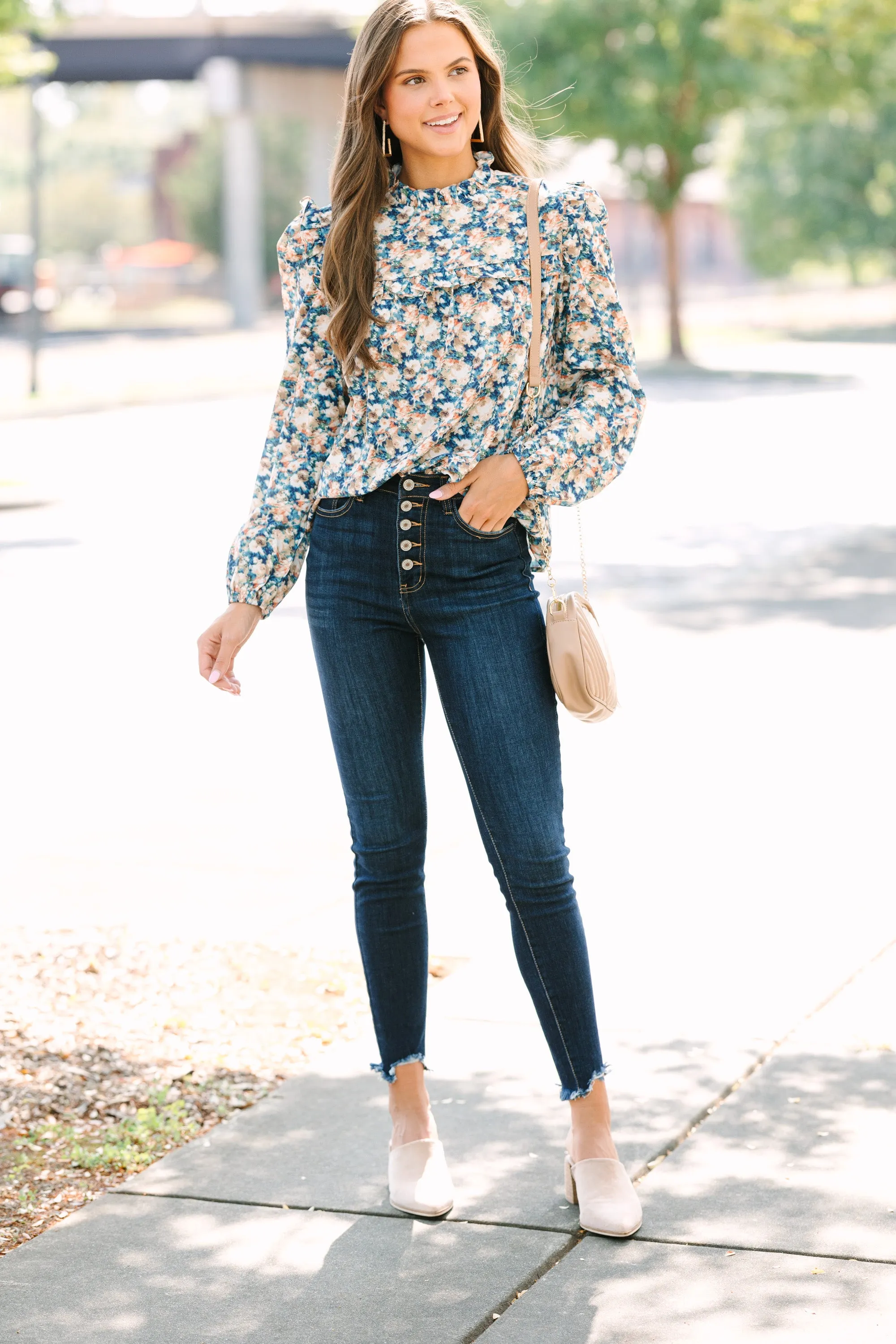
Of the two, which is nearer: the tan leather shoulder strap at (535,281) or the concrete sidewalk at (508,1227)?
the concrete sidewalk at (508,1227)

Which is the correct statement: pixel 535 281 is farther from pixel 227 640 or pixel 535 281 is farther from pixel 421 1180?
pixel 421 1180

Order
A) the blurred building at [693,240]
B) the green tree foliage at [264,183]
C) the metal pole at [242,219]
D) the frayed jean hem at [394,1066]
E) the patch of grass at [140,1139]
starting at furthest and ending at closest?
the blurred building at [693,240] < the green tree foliage at [264,183] < the metal pole at [242,219] < the patch of grass at [140,1139] < the frayed jean hem at [394,1066]

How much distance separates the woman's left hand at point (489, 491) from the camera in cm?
303

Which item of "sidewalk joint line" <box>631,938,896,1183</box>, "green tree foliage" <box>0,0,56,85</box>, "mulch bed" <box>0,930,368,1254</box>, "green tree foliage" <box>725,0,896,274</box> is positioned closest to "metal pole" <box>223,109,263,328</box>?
"green tree foliage" <box>725,0,896,274</box>

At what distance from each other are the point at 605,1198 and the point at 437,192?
5.41 ft

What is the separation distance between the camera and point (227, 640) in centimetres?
324

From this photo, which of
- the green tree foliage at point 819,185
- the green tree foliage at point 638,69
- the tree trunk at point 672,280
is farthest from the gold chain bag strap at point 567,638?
the green tree foliage at point 819,185

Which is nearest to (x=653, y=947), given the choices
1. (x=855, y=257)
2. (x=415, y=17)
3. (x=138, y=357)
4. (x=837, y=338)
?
(x=415, y=17)

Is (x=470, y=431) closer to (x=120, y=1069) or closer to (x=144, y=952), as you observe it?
(x=120, y=1069)

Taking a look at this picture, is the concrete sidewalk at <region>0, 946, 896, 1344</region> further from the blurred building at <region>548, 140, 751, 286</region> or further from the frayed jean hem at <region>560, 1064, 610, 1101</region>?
the blurred building at <region>548, 140, 751, 286</region>

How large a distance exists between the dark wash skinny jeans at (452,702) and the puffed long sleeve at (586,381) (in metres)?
0.13

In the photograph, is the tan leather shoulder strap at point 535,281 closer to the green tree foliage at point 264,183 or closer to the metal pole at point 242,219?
the metal pole at point 242,219

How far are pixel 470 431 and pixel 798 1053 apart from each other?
1.56 m

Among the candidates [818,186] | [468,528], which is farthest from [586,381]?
[818,186]
